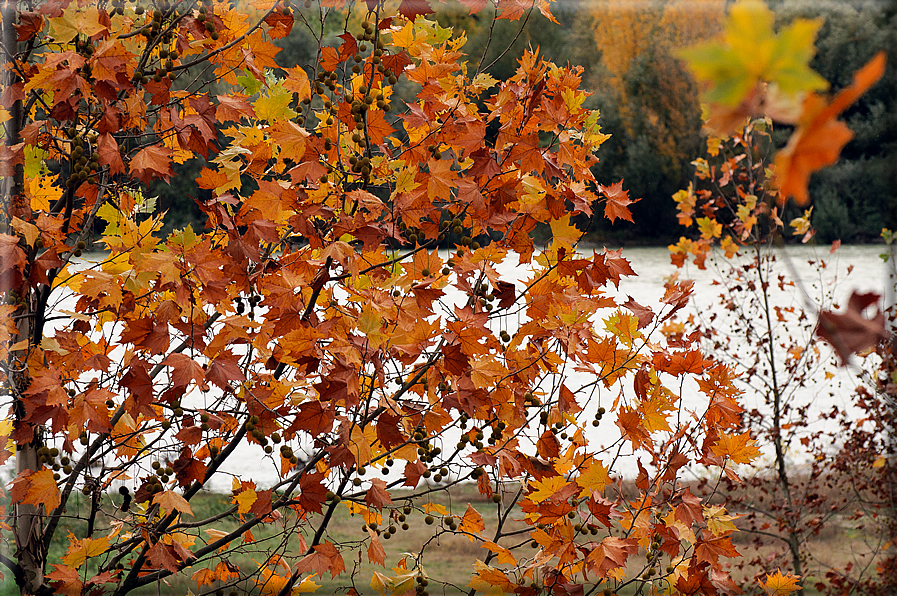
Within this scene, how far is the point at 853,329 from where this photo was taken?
1.25 ft

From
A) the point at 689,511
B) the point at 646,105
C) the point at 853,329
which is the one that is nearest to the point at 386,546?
the point at 689,511


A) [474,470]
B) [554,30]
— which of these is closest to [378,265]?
[474,470]

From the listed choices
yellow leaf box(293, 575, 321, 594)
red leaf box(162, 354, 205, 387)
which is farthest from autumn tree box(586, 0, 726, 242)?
red leaf box(162, 354, 205, 387)

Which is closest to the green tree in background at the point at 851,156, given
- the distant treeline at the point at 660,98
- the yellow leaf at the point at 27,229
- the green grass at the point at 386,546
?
the distant treeline at the point at 660,98

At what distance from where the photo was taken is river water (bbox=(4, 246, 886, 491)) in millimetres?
2977

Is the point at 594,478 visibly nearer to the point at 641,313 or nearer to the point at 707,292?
the point at 641,313

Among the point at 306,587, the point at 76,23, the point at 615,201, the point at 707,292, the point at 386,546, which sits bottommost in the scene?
the point at 386,546

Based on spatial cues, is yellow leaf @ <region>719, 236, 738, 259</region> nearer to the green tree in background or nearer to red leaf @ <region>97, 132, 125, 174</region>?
red leaf @ <region>97, 132, 125, 174</region>

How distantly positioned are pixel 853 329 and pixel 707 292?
11.5 m

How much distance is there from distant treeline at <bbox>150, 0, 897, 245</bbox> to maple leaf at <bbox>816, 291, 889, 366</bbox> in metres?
8.24

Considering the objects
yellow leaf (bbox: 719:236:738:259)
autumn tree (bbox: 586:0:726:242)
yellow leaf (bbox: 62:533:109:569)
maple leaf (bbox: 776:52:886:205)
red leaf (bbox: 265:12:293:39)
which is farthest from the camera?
autumn tree (bbox: 586:0:726:242)

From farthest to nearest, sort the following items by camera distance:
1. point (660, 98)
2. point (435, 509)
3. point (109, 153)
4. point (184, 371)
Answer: point (660, 98) → point (435, 509) → point (109, 153) → point (184, 371)

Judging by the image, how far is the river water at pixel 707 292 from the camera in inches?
117

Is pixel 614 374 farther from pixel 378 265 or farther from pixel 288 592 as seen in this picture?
pixel 288 592
